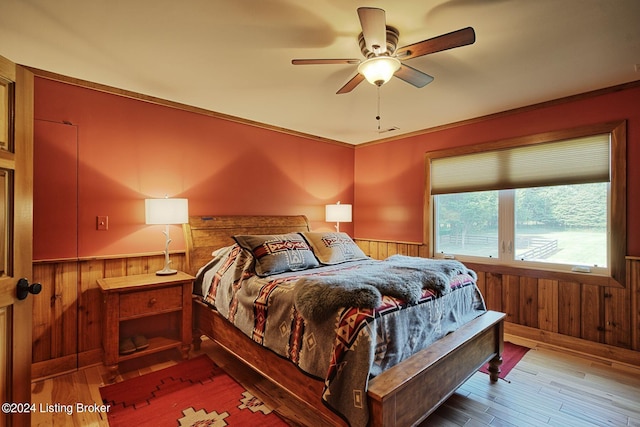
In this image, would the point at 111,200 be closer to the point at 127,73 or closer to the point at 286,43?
the point at 127,73

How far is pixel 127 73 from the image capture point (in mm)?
2570

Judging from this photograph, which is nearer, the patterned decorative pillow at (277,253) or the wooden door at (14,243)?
the wooden door at (14,243)

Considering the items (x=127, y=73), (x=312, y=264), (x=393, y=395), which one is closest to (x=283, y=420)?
(x=393, y=395)

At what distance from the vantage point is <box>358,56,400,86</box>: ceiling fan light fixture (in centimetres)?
193

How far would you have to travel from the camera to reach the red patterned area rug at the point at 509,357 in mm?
2607

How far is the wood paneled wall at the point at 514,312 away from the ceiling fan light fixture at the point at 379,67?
8.17 feet

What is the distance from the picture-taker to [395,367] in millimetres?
1678

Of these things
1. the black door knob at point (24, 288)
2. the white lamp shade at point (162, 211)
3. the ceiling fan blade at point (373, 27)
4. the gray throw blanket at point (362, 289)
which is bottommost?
the gray throw blanket at point (362, 289)

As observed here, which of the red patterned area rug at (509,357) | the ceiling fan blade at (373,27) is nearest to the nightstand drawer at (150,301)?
the ceiling fan blade at (373,27)

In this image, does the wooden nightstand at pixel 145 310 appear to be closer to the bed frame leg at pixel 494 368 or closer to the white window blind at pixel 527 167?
the bed frame leg at pixel 494 368

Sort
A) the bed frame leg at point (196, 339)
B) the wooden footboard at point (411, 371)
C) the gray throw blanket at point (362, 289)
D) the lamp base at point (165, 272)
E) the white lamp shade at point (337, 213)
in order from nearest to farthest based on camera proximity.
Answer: the wooden footboard at point (411, 371)
the gray throw blanket at point (362, 289)
the lamp base at point (165, 272)
the bed frame leg at point (196, 339)
the white lamp shade at point (337, 213)

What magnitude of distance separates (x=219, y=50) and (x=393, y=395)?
93.5 inches

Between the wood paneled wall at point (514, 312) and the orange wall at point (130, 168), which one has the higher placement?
the orange wall at point (130, 168)

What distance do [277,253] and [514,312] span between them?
265cm
